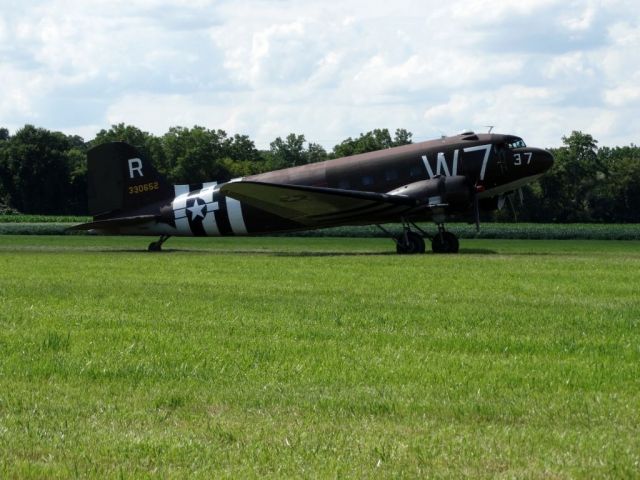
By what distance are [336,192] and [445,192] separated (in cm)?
365

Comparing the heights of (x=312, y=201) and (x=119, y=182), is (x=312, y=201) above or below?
below

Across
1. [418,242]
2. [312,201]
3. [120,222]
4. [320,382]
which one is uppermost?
[312,201]

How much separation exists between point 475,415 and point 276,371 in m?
2.71

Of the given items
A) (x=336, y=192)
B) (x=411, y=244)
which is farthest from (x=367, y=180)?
(x=411, y=244)

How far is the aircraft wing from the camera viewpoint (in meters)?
34.8

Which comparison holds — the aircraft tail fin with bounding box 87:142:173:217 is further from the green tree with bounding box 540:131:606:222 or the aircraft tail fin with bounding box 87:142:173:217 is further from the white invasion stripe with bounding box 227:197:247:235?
the green tree with bounding box 540:131:606:222

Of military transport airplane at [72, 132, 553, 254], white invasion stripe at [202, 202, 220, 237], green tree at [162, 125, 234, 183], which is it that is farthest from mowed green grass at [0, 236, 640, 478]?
green tree at [162, 125, 234, 183]

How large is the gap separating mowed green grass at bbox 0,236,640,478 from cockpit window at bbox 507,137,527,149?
51.4 feet

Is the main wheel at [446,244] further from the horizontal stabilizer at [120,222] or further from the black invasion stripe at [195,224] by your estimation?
the horizontal stabilizer at [120,222]

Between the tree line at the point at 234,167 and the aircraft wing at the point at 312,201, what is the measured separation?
1782 inches

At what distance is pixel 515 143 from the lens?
35.2 metres

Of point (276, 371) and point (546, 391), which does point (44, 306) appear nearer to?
point (276, 371)

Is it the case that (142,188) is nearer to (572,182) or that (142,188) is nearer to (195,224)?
(195,224)

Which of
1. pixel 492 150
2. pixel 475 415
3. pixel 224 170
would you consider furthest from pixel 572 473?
pixel 224 170
